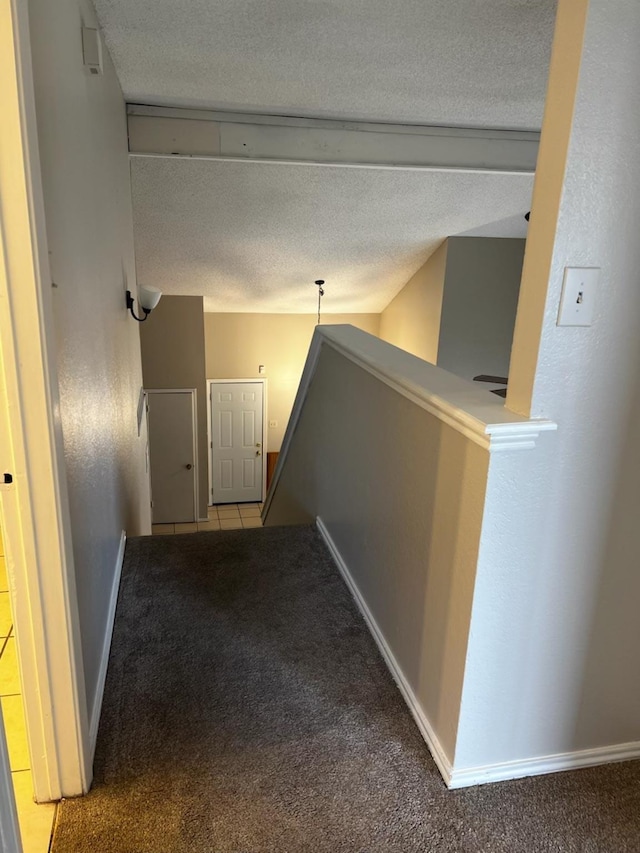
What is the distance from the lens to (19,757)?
1.58m

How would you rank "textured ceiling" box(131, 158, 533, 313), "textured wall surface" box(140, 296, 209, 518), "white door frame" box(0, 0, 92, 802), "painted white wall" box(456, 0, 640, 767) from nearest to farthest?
"white door frame" box(0, 0, 92, 802) < "painted white wall" box(456, 0, 640, 767) < "textured ceiling" box(131, 158, 533, 313) < "textured wall surface" box(140, 296, 209, 518)

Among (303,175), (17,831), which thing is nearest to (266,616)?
(17,831)

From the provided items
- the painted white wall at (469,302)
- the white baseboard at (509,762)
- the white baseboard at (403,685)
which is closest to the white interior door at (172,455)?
the painted white wall at (469,302)

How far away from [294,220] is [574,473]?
380cm

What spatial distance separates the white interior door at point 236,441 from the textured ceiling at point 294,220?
148 cm

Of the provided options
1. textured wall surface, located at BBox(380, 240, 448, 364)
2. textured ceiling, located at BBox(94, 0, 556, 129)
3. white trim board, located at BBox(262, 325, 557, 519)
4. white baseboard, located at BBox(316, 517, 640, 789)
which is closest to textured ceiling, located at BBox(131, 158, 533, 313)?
textured wall surface, located at BBox(380, 240, 448, 364)

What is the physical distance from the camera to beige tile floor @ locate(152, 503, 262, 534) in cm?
680

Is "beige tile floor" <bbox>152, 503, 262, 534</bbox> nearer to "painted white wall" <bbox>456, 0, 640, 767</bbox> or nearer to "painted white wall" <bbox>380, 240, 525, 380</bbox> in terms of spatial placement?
"painted white wall" <bbox>380, 240, 525, 380</bbox>

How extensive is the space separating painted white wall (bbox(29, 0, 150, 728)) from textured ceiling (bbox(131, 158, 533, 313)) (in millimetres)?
1478

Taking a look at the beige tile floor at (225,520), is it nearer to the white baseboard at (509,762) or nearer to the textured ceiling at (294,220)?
the textured ceiling at (294,220)

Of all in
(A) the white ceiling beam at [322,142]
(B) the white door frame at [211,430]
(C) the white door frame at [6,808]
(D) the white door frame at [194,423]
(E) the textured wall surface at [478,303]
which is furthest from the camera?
(B) the white door frame at [211,430]

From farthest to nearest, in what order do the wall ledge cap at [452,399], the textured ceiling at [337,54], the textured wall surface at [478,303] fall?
the textured wall surface at [478,303] < the textured ceiling at [337,54] < the wall ledge cap at [452,399]

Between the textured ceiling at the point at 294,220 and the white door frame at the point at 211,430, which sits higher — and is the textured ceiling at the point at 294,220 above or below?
above

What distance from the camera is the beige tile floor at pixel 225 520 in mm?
6801
